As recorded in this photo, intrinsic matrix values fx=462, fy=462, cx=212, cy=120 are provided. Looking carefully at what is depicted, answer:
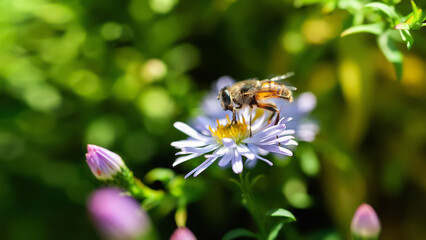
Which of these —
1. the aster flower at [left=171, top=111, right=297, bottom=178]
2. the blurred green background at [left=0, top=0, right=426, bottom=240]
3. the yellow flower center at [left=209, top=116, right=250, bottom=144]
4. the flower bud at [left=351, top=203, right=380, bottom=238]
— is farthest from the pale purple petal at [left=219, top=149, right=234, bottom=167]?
the blurred green background at [left=0, top=0, right=426, bottom=240]

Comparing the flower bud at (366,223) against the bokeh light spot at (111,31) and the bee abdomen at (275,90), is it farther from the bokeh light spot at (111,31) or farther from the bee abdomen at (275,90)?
the bokeh light spot at (111,31)

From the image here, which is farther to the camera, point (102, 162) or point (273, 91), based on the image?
point (273, 91)

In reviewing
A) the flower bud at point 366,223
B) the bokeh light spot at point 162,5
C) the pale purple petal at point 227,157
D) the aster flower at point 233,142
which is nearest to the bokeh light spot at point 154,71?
the bokeh light spot at point 162,5

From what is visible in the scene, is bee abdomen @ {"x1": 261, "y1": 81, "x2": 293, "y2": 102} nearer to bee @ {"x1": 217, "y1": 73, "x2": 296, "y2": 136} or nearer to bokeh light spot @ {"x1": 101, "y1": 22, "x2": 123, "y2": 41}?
bee @ {"x1": 217, "y1": 73, "x2": 296, "y2": 136}

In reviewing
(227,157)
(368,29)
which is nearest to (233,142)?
(227,157)

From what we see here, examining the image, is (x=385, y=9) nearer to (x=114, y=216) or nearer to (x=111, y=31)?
(x=114, y=216)

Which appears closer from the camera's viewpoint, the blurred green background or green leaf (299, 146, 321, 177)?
green leaf (299, 146, 321, 177)
